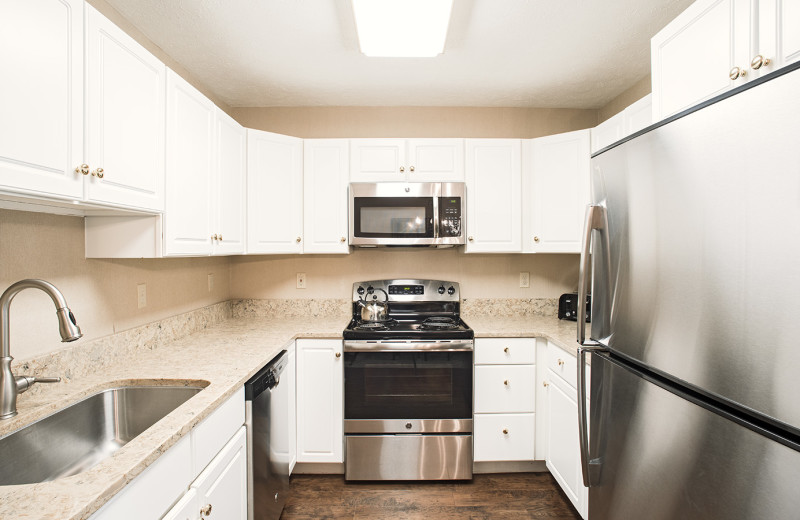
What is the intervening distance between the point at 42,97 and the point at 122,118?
295 mm

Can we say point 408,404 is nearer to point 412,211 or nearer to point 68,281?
point 412,211

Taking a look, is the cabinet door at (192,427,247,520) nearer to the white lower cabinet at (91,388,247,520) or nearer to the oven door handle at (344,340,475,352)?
the white lower cabinet at (91,388,247,520)

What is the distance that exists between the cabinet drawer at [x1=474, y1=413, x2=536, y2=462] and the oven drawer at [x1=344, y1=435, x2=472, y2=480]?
0.63 ft

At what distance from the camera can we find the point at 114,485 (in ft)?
2.37

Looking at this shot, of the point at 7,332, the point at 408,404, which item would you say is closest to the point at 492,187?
the point at 408,404

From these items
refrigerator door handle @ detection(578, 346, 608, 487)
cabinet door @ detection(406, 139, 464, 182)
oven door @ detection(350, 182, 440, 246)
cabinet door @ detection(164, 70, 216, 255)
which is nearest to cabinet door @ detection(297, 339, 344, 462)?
oven door @ detection(350, 182, 440, 246)

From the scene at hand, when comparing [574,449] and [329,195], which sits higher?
[329,195]

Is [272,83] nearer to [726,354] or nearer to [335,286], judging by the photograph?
[335,286]

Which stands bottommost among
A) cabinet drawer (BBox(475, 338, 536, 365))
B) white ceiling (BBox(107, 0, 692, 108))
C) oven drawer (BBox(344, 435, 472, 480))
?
oven drawer (BBox(344, 435, 472, 480))

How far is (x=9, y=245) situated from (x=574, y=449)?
247 cm

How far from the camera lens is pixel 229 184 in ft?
6.56

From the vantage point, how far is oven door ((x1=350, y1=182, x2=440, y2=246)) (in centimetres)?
234

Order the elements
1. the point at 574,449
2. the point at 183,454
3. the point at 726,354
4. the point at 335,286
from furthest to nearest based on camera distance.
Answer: the point at 335,286
the point at 574,449
the point at 183,454
the point at 726,354

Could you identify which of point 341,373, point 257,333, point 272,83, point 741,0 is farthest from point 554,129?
point 257,333
